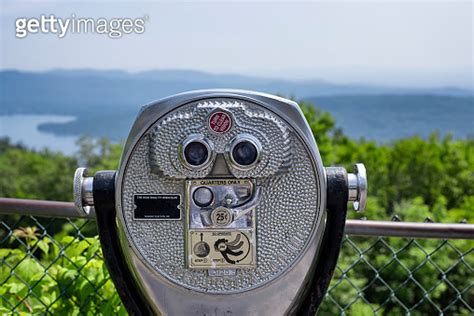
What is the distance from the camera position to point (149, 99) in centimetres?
1406

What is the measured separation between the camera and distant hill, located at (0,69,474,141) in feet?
46.3

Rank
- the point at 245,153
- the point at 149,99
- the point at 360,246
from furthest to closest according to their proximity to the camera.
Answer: the point at 149,99, the point at 360,246, the point at 245,153

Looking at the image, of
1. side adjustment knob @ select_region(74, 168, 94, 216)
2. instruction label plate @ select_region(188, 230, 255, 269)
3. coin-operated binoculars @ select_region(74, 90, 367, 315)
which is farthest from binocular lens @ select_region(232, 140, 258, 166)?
side adjustment knob @ select_region(74, 168, 94, 216)

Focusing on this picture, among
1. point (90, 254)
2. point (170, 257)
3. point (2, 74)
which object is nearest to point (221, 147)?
point (170, 257)

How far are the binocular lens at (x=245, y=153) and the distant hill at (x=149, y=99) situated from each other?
40.4 feet

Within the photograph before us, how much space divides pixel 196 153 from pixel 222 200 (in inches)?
3.8

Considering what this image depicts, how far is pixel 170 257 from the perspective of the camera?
1.41 m

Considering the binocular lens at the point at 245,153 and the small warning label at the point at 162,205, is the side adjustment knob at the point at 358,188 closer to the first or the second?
the binocular lens at the point at 245,153

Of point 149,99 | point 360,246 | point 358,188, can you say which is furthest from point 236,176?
point 149,99

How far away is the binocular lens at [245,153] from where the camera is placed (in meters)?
1.37

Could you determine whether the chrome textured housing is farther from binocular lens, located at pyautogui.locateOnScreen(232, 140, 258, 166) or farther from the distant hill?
the distant hill

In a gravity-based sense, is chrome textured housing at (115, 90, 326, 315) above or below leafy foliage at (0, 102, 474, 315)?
above

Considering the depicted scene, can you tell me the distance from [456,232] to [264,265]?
2.43ft

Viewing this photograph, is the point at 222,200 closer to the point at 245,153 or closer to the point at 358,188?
the point at 245,153
